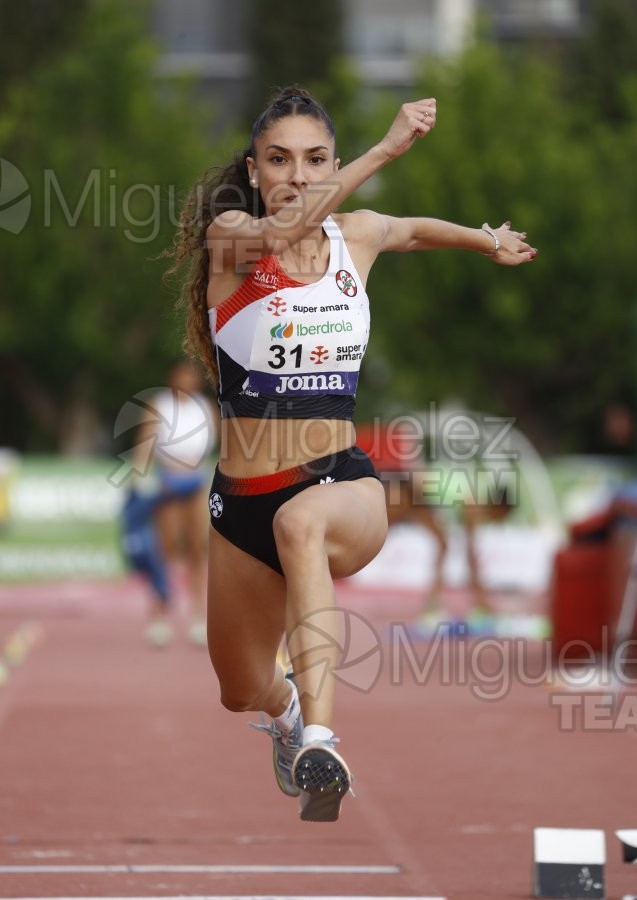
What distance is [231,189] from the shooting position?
5273 millimetres

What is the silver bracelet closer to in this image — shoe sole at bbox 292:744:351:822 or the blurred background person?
shoe sole at bbox 292:744:351:822

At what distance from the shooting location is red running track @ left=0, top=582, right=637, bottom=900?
5.73 metres

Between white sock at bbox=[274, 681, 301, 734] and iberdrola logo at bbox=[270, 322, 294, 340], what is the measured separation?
1.25m

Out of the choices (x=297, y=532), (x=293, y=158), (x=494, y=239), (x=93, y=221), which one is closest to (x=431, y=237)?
(x=494, y=239)

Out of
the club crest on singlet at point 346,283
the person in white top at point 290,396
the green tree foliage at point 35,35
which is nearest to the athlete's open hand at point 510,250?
the person in white top at point 290,396

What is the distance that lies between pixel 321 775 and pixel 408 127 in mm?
1819

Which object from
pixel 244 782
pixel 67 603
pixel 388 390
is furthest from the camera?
pixel 388 390

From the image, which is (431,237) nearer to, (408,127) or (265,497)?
(408,127)

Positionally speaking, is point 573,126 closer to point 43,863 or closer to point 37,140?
point 37,140

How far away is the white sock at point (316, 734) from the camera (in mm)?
4609

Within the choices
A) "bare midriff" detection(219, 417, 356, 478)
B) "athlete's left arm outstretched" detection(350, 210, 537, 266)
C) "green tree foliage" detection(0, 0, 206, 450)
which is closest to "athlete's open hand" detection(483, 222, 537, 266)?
"athlete's left arm outstretched" detection(350, 210, 537, 266)

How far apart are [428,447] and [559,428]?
7.18 m

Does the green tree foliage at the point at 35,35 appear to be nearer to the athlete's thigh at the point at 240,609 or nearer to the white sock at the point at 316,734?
the athlete's thigh at the point at 240,609

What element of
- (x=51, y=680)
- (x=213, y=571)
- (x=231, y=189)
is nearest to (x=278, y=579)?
(x=213, y=571)
